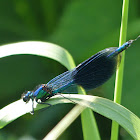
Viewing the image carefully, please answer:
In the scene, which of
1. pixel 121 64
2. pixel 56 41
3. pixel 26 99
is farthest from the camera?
pixel 56 41

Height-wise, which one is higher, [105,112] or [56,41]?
[56,41]

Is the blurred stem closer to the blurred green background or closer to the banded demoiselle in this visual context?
the banded demoiselle

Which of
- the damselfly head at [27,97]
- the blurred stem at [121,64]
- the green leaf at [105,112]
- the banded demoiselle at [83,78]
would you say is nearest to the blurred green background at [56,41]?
the banded demoiselle at [83,78]

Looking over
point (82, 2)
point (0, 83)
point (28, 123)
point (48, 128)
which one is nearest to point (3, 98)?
point (0, 83)

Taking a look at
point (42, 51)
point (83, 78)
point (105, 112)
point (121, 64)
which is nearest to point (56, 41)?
point (83, 78)

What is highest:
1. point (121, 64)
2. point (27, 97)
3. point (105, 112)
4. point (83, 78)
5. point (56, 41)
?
point (56, 41)

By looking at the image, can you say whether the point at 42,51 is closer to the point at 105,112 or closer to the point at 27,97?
the point at 27,97
